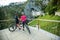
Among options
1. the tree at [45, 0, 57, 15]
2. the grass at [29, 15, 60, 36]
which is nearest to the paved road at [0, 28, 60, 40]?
the grass at [29, 15, 60, 36]

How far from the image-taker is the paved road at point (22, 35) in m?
1.48

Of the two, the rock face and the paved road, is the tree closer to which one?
the rock face

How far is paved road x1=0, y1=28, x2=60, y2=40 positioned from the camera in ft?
4.87

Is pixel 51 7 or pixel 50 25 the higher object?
pixel 51 7

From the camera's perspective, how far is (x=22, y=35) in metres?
1.49

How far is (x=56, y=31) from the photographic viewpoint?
1.49m

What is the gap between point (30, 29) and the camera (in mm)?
1499

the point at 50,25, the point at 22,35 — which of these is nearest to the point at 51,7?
the point at 50,25

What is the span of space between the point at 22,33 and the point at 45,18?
21 centimetres

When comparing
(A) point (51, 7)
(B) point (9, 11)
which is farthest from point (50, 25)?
(B) point (9, 11)

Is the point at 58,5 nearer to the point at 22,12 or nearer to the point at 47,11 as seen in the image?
the point at 47,11

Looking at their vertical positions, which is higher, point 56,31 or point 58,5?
point 58,5

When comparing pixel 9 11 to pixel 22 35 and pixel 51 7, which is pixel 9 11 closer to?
pixel 22 35

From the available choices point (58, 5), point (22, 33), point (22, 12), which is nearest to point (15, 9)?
point (22, 12)
